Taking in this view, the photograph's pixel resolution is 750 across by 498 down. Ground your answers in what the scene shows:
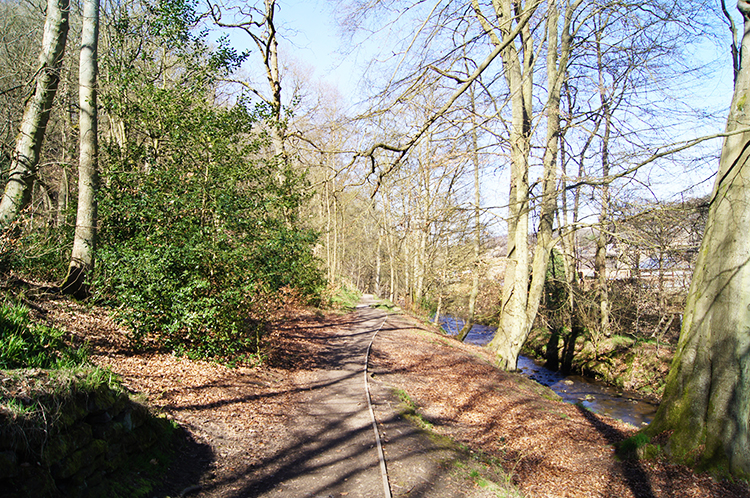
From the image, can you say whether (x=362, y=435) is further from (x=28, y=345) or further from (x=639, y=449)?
(x=28, y=345)

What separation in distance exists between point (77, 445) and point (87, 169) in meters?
6.67

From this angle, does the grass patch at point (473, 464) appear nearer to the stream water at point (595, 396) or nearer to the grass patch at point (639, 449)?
the grass patch at point (639, 449)

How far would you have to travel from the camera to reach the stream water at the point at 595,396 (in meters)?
12.3

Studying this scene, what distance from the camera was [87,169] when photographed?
8570 millimetres

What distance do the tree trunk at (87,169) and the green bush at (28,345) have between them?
114 inches

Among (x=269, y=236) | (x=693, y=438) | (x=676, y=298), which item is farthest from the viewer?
(x=676, y=298)

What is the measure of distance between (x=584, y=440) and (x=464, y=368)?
4.59 m

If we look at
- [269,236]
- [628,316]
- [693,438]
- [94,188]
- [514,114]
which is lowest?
[693,438]

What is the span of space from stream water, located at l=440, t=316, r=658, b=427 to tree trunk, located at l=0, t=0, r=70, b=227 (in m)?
14.3

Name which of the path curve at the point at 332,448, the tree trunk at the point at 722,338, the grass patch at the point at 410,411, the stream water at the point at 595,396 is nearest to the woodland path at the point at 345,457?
the path curve at the point at 332,448

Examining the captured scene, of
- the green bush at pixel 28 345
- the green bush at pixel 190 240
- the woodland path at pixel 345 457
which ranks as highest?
the green bush at pixel 190 240

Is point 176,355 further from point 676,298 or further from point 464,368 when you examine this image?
point 676,298

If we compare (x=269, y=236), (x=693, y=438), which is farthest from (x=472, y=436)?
(x=269, y=236)

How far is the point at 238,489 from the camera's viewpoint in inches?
177
